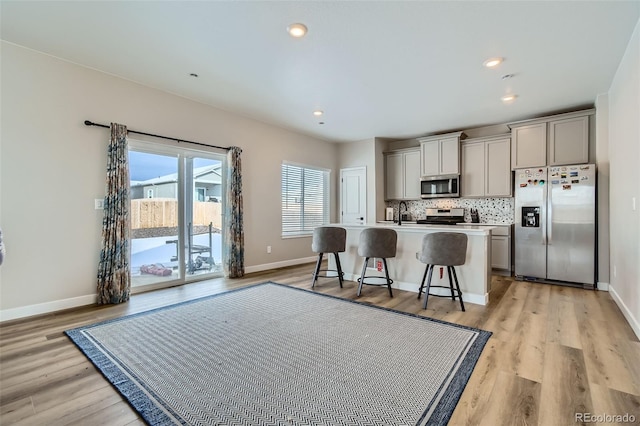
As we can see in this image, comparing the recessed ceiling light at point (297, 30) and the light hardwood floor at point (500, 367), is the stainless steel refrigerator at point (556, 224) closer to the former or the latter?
the light hardwood floor at point (500, 367)

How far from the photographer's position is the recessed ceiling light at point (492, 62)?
3.17 meters

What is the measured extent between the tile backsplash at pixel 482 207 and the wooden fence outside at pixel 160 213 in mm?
4479

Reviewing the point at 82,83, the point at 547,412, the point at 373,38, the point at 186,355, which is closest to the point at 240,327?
the point at 186,355

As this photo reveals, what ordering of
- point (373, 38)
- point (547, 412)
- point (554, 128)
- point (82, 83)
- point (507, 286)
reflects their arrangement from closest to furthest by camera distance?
point (547, 412) → point (373, 38) → point (82, 83) → point (507, 286) → point (554, 128)

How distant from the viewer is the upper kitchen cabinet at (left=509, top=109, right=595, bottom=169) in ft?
14.8

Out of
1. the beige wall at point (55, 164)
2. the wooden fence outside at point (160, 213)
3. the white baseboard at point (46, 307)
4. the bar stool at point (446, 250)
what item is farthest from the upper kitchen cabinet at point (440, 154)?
the white baseboard at point (46, 307)

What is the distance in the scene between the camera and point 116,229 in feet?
11.8

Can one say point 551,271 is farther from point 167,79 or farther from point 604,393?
point 167,79

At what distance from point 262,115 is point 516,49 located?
3692 millimetres

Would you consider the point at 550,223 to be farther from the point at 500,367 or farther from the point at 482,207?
the point at 500,367

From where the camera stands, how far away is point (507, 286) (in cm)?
442

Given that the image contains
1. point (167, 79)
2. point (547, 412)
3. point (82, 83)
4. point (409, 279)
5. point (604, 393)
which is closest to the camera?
point (547, 412)

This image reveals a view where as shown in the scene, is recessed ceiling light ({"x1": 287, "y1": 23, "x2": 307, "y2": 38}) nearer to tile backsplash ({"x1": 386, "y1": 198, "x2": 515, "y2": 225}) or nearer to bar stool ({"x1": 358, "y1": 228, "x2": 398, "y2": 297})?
bar stool ({"x1": 358, "y1": 228, "x2": 398, "y2": 297})

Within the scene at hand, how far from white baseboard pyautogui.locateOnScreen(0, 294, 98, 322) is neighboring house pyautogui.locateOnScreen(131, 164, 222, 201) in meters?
1.34
